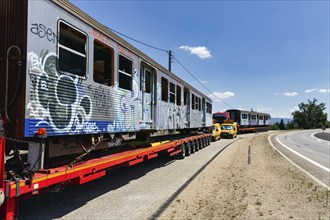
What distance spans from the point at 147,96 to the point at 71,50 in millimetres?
4128

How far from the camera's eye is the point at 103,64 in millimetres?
7117

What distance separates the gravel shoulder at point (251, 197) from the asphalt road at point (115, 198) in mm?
400

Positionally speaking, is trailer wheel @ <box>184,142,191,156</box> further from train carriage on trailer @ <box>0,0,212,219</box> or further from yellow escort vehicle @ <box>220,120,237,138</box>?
yellow escort vehicle @ <box>220,120,237,138</box>

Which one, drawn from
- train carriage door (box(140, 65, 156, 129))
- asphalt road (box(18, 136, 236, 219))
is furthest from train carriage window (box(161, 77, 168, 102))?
asphalt road (box(18, 136, 236, 219))

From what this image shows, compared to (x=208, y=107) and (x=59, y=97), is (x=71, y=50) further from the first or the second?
(x=208, y=107)

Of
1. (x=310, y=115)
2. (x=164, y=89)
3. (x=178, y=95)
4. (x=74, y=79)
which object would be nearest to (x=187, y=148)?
(x=178, y=95)

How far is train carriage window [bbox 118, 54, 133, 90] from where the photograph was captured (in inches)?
298

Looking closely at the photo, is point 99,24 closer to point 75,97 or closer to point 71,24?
point 71,24

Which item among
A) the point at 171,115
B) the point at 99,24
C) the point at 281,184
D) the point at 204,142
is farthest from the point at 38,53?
the point at 204,142

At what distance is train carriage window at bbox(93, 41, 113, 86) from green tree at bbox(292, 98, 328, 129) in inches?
4533

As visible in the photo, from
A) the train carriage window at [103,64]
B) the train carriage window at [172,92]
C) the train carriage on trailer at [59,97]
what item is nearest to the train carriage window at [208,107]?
the train carriage window at [172,92]

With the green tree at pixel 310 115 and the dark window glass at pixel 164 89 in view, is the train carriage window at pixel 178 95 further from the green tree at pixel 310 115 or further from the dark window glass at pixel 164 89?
the green tree at pixel 310 115

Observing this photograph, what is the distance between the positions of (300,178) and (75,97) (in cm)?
746

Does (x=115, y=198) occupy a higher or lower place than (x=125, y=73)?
lower
